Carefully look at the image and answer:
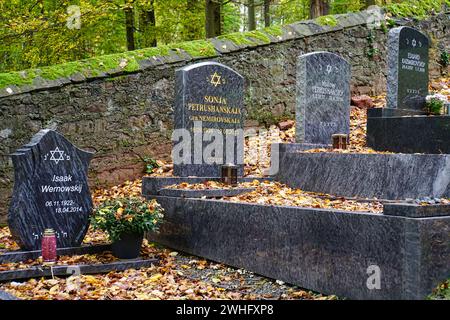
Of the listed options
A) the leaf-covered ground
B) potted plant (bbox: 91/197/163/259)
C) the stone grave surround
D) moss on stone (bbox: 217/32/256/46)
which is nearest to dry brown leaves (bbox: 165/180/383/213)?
the leaf-covered ground

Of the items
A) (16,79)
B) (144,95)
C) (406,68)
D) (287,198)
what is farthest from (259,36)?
(287,198)

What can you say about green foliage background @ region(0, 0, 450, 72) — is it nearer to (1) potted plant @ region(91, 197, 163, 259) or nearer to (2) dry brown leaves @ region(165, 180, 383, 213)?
(2) dry brown leaves @ region(165, 180, 383, 213)

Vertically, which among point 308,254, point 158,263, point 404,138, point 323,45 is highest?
point 323,45

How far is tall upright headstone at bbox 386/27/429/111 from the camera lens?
943cm

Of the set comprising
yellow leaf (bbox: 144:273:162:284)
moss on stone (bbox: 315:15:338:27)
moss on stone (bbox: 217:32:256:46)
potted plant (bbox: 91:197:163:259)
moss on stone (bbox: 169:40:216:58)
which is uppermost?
moss on stone (bbox: 315:15:338:27)

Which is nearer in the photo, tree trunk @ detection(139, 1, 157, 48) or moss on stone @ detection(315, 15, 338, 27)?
moss on stone @ detection(315, 15, 338, 27)

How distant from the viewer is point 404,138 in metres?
8.55

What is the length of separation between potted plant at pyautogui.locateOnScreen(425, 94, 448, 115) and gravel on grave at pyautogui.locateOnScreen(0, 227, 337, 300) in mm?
5378

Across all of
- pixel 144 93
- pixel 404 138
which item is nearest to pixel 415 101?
pixel 404 138

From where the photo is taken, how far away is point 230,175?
7668mm
